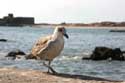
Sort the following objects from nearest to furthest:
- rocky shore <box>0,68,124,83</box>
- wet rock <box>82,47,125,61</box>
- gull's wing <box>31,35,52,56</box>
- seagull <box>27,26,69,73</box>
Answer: rocky shore <box>0,68,124,83</box> → seagull <box>27,26,69,73</box> → gull's wing <box>31,35,52,56</box> → wet rock <box>82,47,125,61</box>

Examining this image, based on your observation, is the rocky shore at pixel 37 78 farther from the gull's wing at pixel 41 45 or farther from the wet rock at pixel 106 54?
the wet rock at pixel 106 54

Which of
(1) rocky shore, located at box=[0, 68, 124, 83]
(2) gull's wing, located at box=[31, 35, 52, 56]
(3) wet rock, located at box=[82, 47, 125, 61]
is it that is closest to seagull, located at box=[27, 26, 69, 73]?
(2) gull's wing, located at box=[31, 35, 52, 56]

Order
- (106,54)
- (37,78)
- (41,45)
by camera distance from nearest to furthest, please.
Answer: (37,78)
(41,45)
(106,54)

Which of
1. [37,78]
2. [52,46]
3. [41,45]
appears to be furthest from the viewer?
[41,45]

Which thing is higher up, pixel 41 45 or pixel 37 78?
pixel 41 45

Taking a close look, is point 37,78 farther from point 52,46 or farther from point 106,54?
point 106,54

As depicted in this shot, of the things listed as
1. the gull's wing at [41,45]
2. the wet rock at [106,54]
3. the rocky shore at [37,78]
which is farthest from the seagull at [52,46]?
the wet rock at [106,54]

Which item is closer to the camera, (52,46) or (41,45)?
(52,46)

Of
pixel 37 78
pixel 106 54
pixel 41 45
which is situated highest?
pixel 41 45

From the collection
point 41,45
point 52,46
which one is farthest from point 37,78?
point 41,45

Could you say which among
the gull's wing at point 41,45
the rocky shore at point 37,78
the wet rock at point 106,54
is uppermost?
the gull's wing at point 41,45

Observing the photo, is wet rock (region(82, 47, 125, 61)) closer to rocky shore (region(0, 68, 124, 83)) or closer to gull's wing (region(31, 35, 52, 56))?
gull's wing (region(31, 35, 52, 56))

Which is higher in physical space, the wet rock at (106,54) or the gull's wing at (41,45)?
the gull's wing at (41,45)

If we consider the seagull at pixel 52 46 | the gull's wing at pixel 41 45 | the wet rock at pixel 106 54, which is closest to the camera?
the seagull at pixel 52 46
